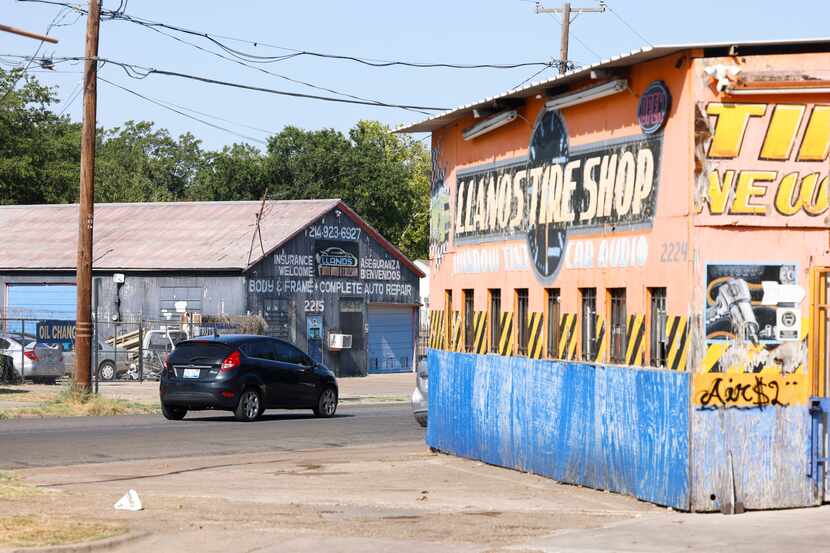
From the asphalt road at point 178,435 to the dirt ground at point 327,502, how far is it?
1.32m

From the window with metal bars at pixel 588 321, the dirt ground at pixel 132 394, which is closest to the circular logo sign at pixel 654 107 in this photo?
the window with metal bars at pixel 588 321

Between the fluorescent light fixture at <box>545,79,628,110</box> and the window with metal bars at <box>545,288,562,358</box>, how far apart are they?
2174 millimetres

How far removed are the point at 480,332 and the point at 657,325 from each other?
4.83m

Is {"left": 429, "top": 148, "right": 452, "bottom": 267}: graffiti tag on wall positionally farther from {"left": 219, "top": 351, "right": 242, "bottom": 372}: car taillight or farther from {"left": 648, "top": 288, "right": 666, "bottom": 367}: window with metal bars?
{"left": 219, "top": 351, "right": 242, "bottom": 372}: car taillight

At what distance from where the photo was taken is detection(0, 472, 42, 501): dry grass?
564 inches

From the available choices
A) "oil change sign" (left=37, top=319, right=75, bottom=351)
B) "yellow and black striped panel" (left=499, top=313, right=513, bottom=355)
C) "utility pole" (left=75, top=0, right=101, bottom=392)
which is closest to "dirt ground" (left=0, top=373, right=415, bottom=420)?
"utility pole" (left=75, top=0, right=101, bottom=392)

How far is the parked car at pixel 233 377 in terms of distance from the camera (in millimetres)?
26719

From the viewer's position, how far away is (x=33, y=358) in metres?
40.2

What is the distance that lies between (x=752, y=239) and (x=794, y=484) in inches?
94.5

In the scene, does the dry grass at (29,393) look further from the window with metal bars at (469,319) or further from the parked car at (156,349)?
the window with metal bars at (469,319)

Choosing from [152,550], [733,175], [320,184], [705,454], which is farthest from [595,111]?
[320,184]

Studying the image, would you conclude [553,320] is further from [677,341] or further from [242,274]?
[242,274]

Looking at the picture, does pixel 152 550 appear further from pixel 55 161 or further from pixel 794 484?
pixel 55 161

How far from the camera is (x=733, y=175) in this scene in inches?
540
